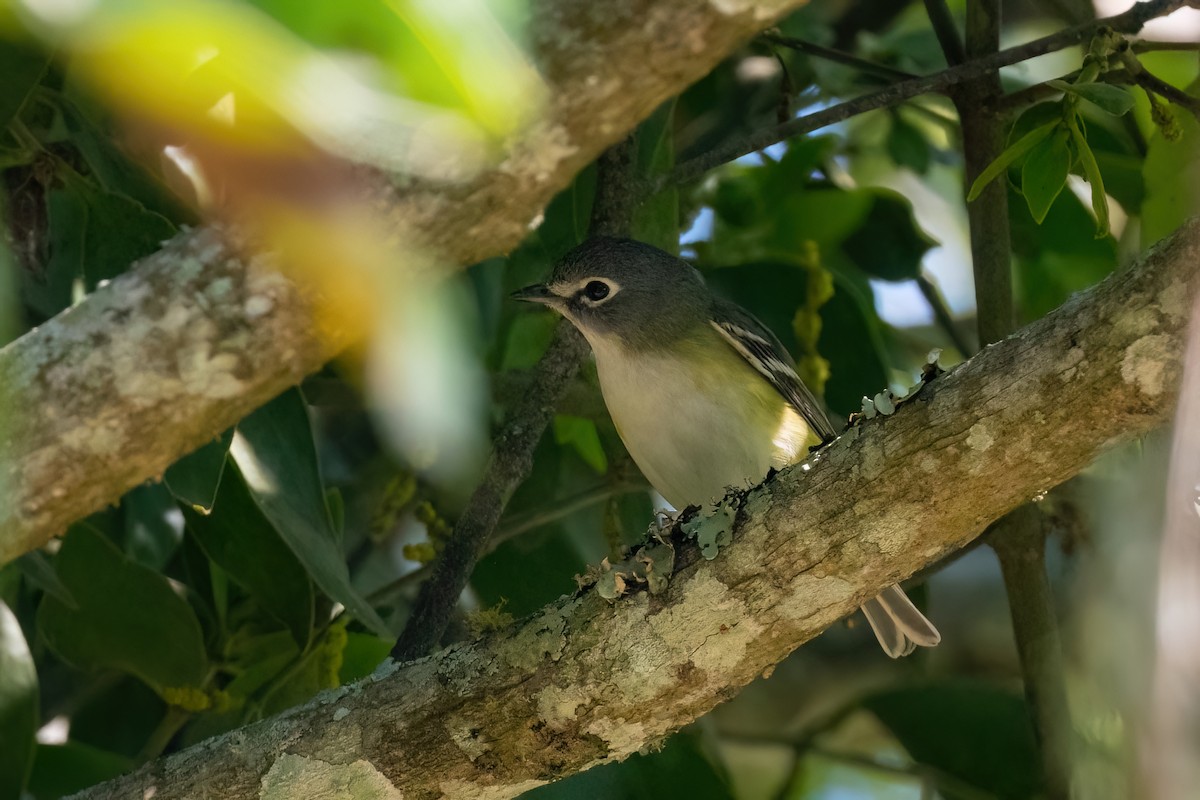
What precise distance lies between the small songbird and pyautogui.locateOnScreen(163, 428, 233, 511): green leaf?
128 centimetres

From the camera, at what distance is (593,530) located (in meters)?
3.76

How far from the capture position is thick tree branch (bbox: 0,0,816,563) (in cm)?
160

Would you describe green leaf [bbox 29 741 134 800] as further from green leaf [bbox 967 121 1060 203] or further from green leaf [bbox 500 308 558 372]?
green leaf [bbox 967 121 1060 203]

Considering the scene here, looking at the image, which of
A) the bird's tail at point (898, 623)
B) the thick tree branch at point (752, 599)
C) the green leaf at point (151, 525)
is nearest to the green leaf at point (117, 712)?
the green leaf at point (151, 525)

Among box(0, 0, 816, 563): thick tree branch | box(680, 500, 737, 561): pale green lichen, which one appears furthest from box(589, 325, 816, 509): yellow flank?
box(0, 0, 816, 563): thick tree branch

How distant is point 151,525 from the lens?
11.1 ft

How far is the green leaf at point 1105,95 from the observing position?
2.47m

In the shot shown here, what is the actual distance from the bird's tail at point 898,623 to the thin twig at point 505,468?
970mm

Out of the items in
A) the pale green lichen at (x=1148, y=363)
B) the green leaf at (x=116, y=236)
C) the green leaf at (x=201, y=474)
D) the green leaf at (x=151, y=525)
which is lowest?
the pale green lichen at (x=1148, y=363)

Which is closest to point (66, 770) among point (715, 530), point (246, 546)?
point (246, 546)

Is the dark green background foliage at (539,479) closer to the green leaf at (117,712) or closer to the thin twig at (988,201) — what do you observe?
the green leaf at (117,712)

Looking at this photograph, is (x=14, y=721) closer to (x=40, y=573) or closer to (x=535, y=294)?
(x=40, y=573)

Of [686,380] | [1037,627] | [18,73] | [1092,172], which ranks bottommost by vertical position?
[1037,627]

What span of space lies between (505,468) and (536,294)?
0.80m
